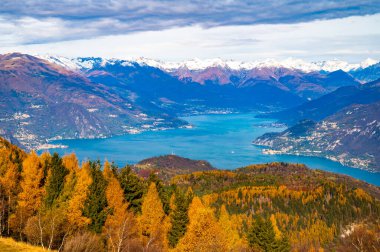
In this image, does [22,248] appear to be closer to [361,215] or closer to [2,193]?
[2,193]

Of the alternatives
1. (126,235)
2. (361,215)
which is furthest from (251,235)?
(361,215)

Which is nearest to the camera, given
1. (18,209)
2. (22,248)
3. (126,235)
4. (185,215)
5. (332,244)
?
(22,248)

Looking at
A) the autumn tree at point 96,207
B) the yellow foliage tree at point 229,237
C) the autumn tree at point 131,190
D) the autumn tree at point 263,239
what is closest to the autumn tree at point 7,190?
the autumn tree at point 96,207

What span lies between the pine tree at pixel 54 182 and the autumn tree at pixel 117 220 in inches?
246

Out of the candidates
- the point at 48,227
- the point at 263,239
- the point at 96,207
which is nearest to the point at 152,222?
the point at 96,207

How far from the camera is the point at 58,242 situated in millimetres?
51156

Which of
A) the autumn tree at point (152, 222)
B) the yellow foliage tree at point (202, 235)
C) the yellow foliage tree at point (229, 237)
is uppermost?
the yellow foliage tree at point (202, 235)

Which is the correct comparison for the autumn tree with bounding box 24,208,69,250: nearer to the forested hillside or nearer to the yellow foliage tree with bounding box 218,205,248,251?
the forested hillside

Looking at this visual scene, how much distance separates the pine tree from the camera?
54219mm

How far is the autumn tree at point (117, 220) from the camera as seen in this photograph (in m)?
50.4

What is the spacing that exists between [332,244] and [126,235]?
13366 cm

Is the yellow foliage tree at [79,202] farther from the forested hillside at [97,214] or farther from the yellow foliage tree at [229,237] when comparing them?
the yellow foliage tree at [229,237]

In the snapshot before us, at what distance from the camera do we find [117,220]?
176ft

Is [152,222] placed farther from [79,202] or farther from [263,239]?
[263,239]
